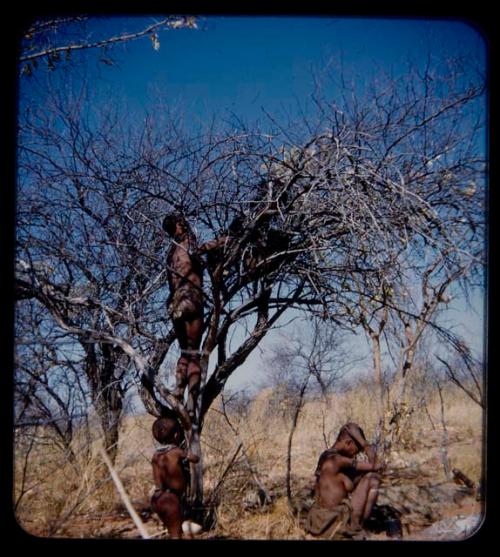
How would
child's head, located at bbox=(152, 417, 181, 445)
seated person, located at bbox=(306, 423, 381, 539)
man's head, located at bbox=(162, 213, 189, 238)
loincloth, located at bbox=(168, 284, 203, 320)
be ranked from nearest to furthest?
1. seated person, located at bbox=(306, 423, 381, 539)
2. child's head, located at bbox=(152, 417, 181, 445)
3. loincloth, located at bbox=(168, 284, 203, 320)
4. man's head, located at bbox=(162, 213, 189, 238)

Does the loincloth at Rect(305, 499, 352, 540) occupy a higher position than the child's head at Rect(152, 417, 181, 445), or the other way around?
the child's head at Rect(152, 417, 181, 445)

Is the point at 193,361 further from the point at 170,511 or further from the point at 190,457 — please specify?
the point at 170,511

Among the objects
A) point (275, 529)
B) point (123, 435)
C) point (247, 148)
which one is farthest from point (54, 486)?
point (247, 148)

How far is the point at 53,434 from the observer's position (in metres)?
3.79

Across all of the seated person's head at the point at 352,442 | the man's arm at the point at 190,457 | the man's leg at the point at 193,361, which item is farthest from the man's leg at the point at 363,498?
the man's leg at the point at 193,361

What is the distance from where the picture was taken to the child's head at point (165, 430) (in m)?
3.45

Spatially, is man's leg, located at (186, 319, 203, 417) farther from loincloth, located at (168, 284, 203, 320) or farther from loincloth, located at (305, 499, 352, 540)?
loincloth, located at (305, 499, 352, 540)

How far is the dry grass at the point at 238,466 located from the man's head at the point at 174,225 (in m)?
1.40

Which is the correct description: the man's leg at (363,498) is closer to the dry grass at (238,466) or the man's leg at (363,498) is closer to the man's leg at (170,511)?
the dry grass at (238,466)

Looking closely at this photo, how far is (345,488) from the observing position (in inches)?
135

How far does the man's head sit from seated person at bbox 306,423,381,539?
1722 mm

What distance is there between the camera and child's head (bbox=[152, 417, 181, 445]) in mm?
3453

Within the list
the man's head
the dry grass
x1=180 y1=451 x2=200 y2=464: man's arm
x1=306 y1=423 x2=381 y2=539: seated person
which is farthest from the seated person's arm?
the man's head

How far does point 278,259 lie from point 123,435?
1869mm
